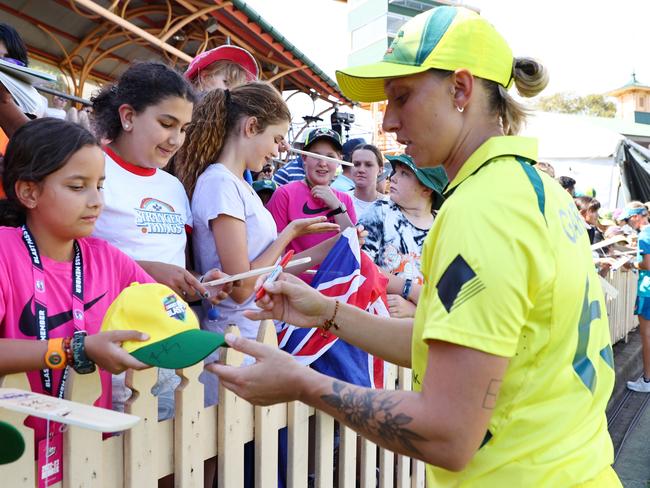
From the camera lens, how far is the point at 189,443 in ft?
6.71

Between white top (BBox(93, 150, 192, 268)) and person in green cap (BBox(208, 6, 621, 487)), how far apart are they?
40.2 inches

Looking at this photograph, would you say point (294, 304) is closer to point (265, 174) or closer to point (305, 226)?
point (305, 226)

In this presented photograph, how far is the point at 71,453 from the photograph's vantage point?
1652 millimetres

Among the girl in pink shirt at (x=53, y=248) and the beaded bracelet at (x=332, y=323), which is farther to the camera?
the beaded bracelet at (x=332, y=323)

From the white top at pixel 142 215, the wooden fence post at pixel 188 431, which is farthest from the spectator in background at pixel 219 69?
the wooden fence post at pixel 188 431

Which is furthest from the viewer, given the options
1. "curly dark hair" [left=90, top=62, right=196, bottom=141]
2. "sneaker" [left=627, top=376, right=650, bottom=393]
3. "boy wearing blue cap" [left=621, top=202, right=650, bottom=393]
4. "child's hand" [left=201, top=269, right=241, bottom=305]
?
"boy wearing blue cap" [left=621, top=202, right=650, bottom=393]

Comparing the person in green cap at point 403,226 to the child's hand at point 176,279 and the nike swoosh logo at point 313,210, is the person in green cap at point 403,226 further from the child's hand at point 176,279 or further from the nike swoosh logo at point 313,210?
the child's hand at point 176,279

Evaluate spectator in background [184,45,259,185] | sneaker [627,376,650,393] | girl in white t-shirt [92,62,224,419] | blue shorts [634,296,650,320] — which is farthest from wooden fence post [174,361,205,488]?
blue shorts [634,296,650,320]

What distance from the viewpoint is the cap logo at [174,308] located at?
5.37ft

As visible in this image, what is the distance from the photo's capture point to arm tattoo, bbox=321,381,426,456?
120 centimetres

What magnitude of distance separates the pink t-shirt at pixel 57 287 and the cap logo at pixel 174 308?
32 centimetres

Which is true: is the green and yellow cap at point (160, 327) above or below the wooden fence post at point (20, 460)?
above

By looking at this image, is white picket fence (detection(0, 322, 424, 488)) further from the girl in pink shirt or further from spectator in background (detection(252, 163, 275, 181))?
spectator in background (detection(252, 163, 275, 181))

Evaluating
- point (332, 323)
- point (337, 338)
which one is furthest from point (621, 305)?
point (332, 323)
